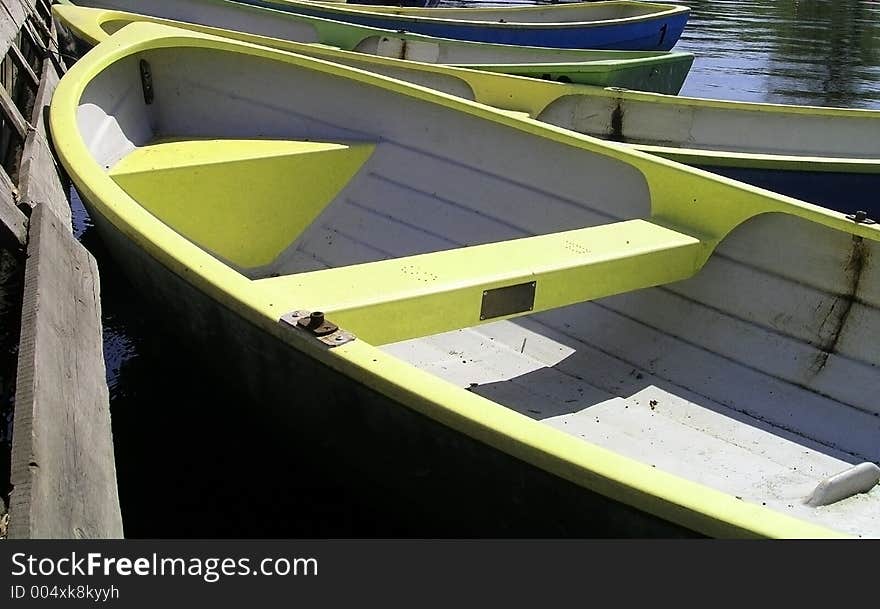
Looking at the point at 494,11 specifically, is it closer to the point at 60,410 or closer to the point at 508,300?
the point at 508,300

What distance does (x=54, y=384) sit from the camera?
2.49 m

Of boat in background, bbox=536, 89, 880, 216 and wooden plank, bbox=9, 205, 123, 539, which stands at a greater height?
boat in background, bbox=536, 89, 880, 216

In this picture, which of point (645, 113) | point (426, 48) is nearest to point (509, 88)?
point (645, 113)

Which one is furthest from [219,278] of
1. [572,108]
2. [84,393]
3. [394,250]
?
[572,108]

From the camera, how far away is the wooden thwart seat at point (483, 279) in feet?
8.77

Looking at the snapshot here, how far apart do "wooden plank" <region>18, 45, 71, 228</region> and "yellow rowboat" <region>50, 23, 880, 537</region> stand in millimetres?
354

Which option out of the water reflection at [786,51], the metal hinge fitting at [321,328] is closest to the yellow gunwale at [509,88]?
the metal hinge fitting at [321,328]

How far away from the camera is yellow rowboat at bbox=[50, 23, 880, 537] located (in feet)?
7.28

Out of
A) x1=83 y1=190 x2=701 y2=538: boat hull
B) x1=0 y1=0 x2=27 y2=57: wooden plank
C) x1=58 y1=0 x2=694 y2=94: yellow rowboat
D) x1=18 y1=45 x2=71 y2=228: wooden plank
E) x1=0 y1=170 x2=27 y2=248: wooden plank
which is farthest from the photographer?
x1=58 y1=0 x2=694 y2=94: yellow rowboat

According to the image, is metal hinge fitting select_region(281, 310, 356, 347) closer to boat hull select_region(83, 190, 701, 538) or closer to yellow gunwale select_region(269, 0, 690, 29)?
boat hull select_region(83, 190, 701, 538)

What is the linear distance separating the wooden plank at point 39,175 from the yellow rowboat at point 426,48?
3.96 ft

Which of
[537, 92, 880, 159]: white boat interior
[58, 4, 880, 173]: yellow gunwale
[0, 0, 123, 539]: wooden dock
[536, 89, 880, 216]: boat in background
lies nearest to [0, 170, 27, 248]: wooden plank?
[0, 0, 123, 539]: wooden dock

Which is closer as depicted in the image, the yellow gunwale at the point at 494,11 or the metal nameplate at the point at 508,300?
the metal nameplate at the point at 508,300

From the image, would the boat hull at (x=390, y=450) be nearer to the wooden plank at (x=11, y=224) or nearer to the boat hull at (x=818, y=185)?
the wooden plank at (x=11, y=224)
